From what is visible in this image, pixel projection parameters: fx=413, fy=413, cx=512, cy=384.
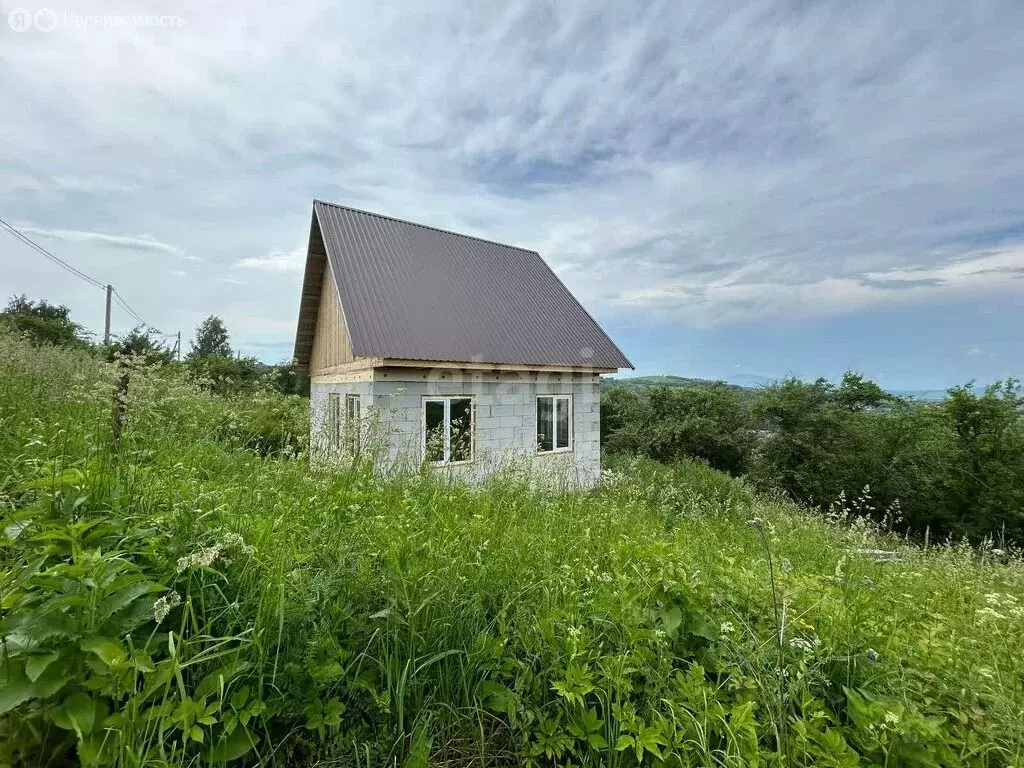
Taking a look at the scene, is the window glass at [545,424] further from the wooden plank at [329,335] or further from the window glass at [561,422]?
the wooden plank at [329,335]

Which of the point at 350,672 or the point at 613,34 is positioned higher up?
the point at 613,34

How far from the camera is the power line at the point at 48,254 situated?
53.2ft

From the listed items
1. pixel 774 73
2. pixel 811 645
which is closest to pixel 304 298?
pixel 811 645

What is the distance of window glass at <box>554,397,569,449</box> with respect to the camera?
11258 mm

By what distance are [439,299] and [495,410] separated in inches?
126

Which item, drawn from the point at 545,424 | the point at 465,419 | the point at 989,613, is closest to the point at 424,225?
the point at 465,419

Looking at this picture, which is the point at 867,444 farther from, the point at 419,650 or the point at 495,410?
the point at 419,650

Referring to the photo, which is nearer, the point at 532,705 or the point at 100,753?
the point at 100,753

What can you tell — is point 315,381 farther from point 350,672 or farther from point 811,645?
point 811,645

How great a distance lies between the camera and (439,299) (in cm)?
1052

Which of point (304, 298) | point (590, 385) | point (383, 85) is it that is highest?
point (383, 85)

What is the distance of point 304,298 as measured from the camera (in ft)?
39.1

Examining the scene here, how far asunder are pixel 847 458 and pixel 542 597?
2076cm

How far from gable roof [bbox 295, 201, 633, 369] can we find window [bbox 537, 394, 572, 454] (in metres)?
1.08
